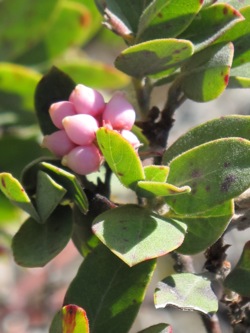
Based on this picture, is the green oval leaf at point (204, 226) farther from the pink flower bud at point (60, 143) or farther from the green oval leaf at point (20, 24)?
the green oval leaf at point (20, 24)

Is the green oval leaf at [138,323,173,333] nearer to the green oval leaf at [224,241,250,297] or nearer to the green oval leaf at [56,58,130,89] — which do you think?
the green oval leaf at [224,241,250,297]

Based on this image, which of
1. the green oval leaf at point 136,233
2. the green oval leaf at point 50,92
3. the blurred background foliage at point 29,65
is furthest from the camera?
the blurred background foliage at point 29,65

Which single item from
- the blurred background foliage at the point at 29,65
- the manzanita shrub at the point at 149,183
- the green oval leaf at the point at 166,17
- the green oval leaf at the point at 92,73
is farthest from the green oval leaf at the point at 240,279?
the green oval leaf at the point at 92,73

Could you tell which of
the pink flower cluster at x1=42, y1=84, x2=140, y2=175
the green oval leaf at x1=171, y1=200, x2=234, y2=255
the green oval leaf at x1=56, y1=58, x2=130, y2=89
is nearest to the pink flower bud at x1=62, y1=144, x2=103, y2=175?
the pink flower cluster at x1=42, y1=84, x2=140, y2=175

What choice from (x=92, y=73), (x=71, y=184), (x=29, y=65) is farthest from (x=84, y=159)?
(x=29, y=65)

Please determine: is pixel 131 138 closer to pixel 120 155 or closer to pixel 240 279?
pixel 120 155

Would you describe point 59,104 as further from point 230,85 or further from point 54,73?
point 230,85

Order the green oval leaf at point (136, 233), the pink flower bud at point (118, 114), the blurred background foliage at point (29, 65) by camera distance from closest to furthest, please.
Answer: the green oval leaf at point (136, 233) → the pink flower bud at point (118, 114) → the blurred background foliage at point (29, 65)

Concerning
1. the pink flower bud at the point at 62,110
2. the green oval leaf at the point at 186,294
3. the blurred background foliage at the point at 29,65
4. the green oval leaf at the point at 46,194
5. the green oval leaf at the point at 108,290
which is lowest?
the blurred background foliage at the point at 29,65
